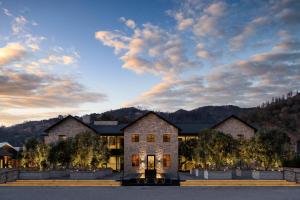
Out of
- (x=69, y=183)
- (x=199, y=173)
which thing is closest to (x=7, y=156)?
(x=69, y=183)

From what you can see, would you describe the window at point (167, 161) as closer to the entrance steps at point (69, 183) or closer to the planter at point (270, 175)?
the planter at point (270, 175)

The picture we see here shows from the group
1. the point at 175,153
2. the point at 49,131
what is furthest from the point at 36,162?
the point at 175,153

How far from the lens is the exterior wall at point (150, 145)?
4847cm

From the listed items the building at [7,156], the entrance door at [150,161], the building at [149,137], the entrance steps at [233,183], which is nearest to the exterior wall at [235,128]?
the building at [149,137]

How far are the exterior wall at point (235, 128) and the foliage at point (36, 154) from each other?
2448 centimetres

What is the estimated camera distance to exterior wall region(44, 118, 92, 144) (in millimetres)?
50281

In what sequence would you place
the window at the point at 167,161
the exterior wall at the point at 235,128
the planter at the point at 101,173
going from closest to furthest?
the planter at the point at 101,173 → the window at the point at 167,161 → the exterior wall at the point at 235,128

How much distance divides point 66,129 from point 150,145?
1224cm

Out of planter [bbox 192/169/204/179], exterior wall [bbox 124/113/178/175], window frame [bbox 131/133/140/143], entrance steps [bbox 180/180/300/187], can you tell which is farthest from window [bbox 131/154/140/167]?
entrance steps [bbox 180/180/300/187]

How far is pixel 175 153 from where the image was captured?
160ft

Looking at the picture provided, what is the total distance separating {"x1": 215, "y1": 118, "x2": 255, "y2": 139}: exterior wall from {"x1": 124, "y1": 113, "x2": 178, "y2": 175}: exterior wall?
7104 millimetres

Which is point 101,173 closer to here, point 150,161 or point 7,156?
point 150,161

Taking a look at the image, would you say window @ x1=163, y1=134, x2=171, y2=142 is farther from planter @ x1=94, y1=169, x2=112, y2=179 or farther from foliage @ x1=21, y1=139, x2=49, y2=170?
foliage @ x1=21, y1=139, x2=49, y2=170
